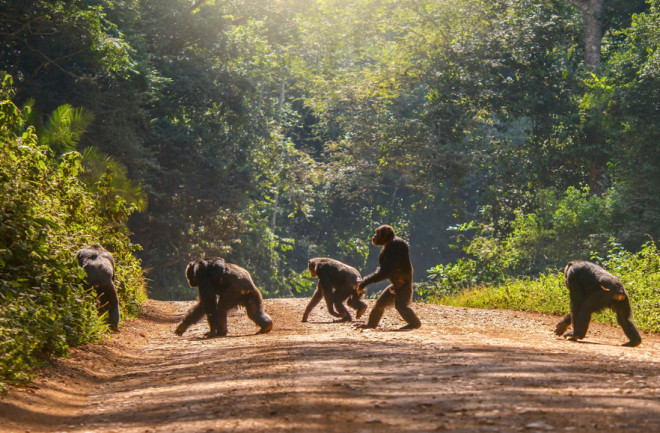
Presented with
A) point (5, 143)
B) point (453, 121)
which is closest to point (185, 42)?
point (453, 121)

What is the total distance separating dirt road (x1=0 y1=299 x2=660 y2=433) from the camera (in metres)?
5.59

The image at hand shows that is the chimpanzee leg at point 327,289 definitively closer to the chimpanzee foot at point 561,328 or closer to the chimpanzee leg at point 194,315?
the chimpanzee leg at point 194,315

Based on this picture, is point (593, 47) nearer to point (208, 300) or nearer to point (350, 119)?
point (350, 119)

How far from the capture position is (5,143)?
11.6 metres

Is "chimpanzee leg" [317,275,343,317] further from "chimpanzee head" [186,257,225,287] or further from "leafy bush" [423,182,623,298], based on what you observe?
"leafy bush" [423,182,623,298]

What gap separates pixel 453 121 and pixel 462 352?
26.2 meters

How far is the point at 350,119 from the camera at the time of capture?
4234 cm

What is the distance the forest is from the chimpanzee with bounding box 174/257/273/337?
2610 mm

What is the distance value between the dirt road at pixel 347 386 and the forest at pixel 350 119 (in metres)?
5.48

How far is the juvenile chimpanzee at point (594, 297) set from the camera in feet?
38.7

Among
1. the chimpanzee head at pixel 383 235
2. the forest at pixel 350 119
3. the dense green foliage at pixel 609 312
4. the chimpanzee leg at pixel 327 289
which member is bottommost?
the dense green foliage at pixel 609 312

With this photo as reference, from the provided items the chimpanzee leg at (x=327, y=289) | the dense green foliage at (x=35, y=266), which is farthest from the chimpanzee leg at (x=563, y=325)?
the dense green foliage at (x=35, y=266)

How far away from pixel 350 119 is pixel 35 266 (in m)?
32.6

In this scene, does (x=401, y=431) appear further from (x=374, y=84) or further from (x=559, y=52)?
(x=374, y=84)
